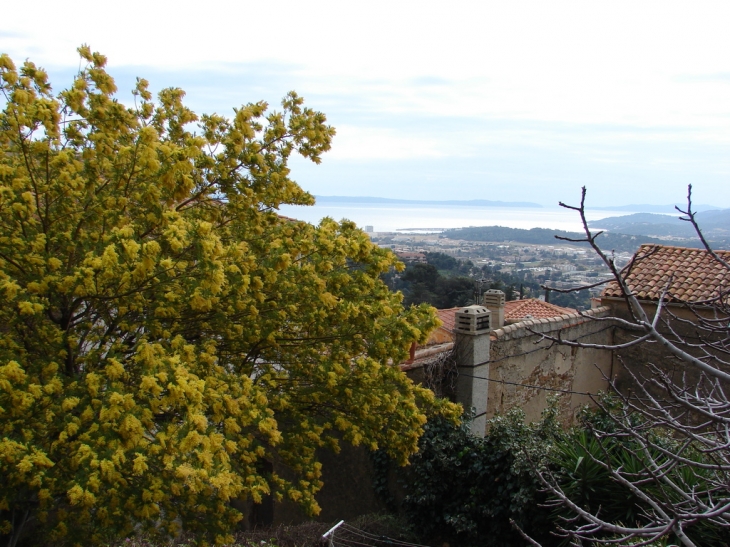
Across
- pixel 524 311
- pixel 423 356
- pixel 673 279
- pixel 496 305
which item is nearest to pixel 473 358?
pixel 423 356

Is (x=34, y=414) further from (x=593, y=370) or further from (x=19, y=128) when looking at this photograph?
(x=593, y=370)

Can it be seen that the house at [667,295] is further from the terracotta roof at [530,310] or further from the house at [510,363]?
the terracotta roof at [530,310]

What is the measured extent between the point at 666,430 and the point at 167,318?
25.3 ft

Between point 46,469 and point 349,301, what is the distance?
3.30 meters

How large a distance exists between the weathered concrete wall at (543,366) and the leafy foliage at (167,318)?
331 cm

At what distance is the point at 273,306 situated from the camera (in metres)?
6.79

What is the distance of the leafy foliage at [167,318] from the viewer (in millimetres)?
4973

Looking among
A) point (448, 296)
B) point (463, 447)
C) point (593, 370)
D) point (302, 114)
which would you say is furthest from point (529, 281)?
point (302, 114)

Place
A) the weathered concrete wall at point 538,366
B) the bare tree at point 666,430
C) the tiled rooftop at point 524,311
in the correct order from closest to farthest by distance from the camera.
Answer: the bare tree at point 666,430
the weathered concrete wall at point 538,366
the tiled rooftop at point 524,311

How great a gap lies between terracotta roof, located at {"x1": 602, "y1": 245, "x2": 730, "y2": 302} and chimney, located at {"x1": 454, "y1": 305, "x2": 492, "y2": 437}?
4.39m

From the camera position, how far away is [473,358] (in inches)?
404

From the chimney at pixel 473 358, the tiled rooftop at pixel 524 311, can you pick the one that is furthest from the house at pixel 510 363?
the tiled rooftop at pixel 524 311

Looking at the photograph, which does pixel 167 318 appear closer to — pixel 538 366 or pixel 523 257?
pixel 538 366

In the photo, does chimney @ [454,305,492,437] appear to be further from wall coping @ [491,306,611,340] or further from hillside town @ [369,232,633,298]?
hillside town @ [369,232,633,298]
